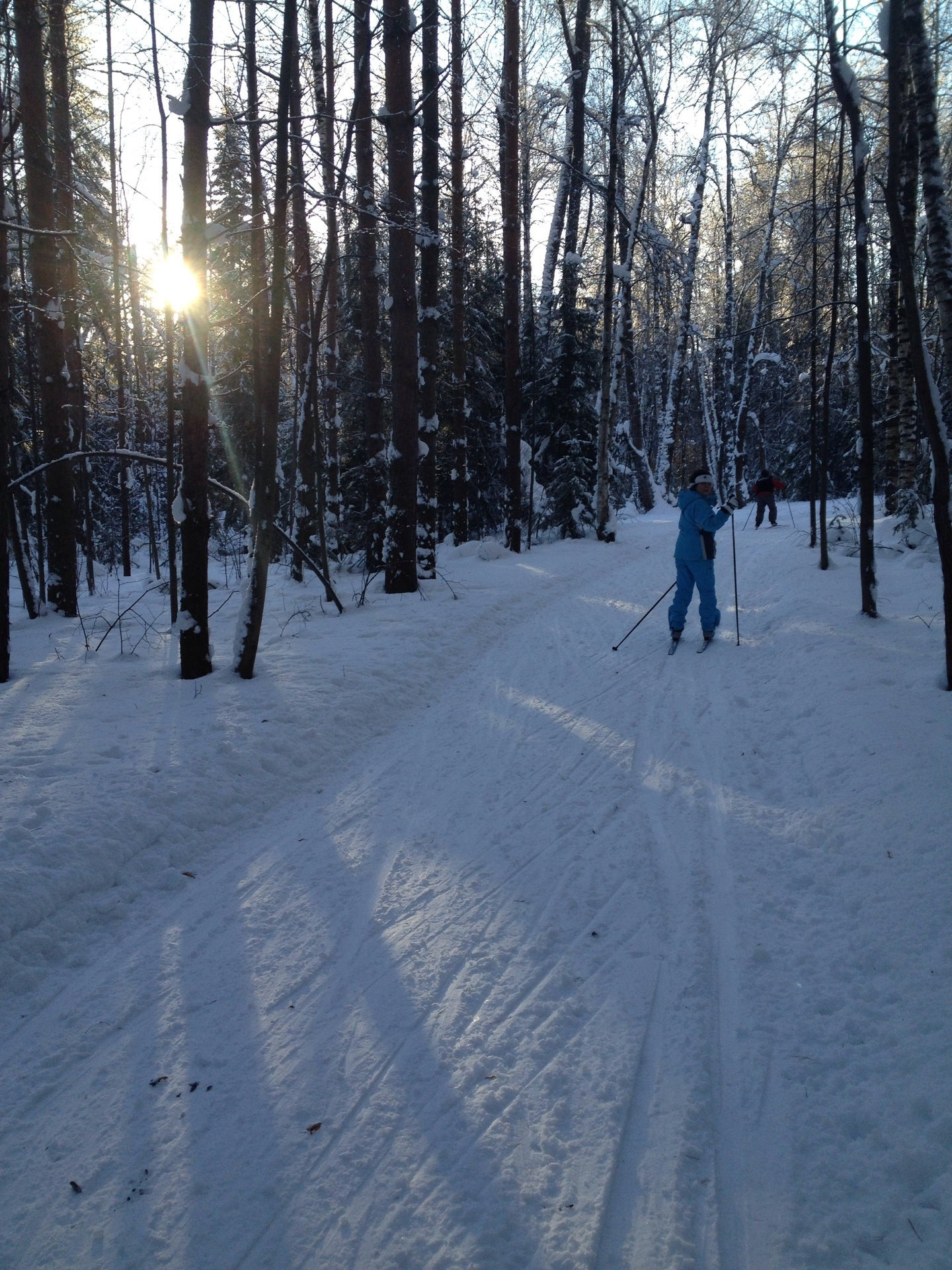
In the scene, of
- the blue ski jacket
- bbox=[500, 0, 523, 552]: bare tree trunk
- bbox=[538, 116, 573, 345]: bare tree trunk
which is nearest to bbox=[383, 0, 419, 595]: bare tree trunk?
the blue ski jacket

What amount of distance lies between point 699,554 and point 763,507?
43.1 feet

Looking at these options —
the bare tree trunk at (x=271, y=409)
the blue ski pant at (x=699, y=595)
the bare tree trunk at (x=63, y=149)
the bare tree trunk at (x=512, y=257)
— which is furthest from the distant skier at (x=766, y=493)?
the bare tree trunk at (x=63, y=149)

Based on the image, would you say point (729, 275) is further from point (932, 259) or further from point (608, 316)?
point (932, 259)

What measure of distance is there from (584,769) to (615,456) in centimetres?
2653

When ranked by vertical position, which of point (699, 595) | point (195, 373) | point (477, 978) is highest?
point (195, 373)

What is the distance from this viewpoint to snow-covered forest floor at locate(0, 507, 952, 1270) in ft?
7.13

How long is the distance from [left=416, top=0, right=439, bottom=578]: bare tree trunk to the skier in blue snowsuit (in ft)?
15.8

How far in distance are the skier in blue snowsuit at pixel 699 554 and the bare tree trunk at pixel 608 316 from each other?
886 centimetres

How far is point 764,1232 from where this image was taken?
2.08 meters

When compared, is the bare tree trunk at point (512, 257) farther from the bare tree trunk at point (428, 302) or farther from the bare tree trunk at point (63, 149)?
the bare tree trunk at point (63, 149)

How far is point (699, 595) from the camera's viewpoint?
8.48 metres

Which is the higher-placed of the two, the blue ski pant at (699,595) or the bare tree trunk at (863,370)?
the bare tree trunk at (863,370)

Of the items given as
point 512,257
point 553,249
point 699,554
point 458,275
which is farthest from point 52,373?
point 553,249

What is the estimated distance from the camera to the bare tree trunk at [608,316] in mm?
15375
